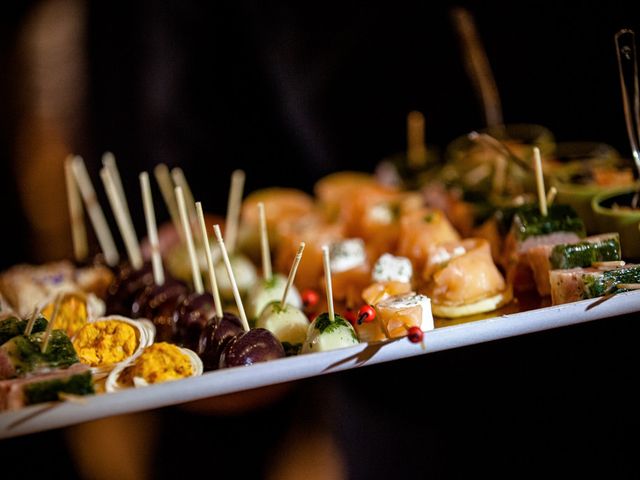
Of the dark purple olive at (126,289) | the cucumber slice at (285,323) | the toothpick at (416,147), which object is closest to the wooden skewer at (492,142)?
the cucumber slice at (285,323)

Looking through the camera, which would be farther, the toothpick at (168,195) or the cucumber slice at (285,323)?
the toothpick at (168,195)

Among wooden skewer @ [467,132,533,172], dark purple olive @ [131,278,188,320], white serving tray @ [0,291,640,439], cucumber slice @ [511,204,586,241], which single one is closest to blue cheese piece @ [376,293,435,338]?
white serving tray @ [0,291,640,439]

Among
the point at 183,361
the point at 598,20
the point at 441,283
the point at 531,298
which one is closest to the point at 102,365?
the point at 183,361

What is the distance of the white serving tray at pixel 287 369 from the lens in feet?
5.84

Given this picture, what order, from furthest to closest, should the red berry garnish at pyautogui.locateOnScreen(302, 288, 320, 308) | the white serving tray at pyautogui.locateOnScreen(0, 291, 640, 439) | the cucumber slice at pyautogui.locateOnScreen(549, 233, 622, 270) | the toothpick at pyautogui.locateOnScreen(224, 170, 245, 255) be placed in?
the toothpick at pyautogui.locateOnScreen(224, 170, 245, 255), the red berry garnish at pyautogui.locateOnScreen(302, 288, 320, 308), the cucumber slice at pyautogui.locateOnScreen(549, 233, 622, 270), the white serving tray at pyautogui.locateOnScreen(0, 291, 640, 439)

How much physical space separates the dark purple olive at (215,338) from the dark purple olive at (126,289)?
1.96 feet

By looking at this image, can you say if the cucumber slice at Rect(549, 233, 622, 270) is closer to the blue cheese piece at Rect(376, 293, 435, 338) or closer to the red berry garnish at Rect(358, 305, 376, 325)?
the blue cheese piece at Rect(376, 293, 435, 338)

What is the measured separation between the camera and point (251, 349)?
1987mm

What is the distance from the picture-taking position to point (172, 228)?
3.81 metres

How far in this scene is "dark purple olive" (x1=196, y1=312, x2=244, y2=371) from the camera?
6.97 ft

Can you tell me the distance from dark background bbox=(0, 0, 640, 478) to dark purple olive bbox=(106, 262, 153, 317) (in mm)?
801

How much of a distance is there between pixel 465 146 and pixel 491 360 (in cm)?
124

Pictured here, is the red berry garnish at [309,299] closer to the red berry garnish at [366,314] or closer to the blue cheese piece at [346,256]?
the blue cheese piece at [346,256]

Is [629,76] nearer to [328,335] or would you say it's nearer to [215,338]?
[328,335]
